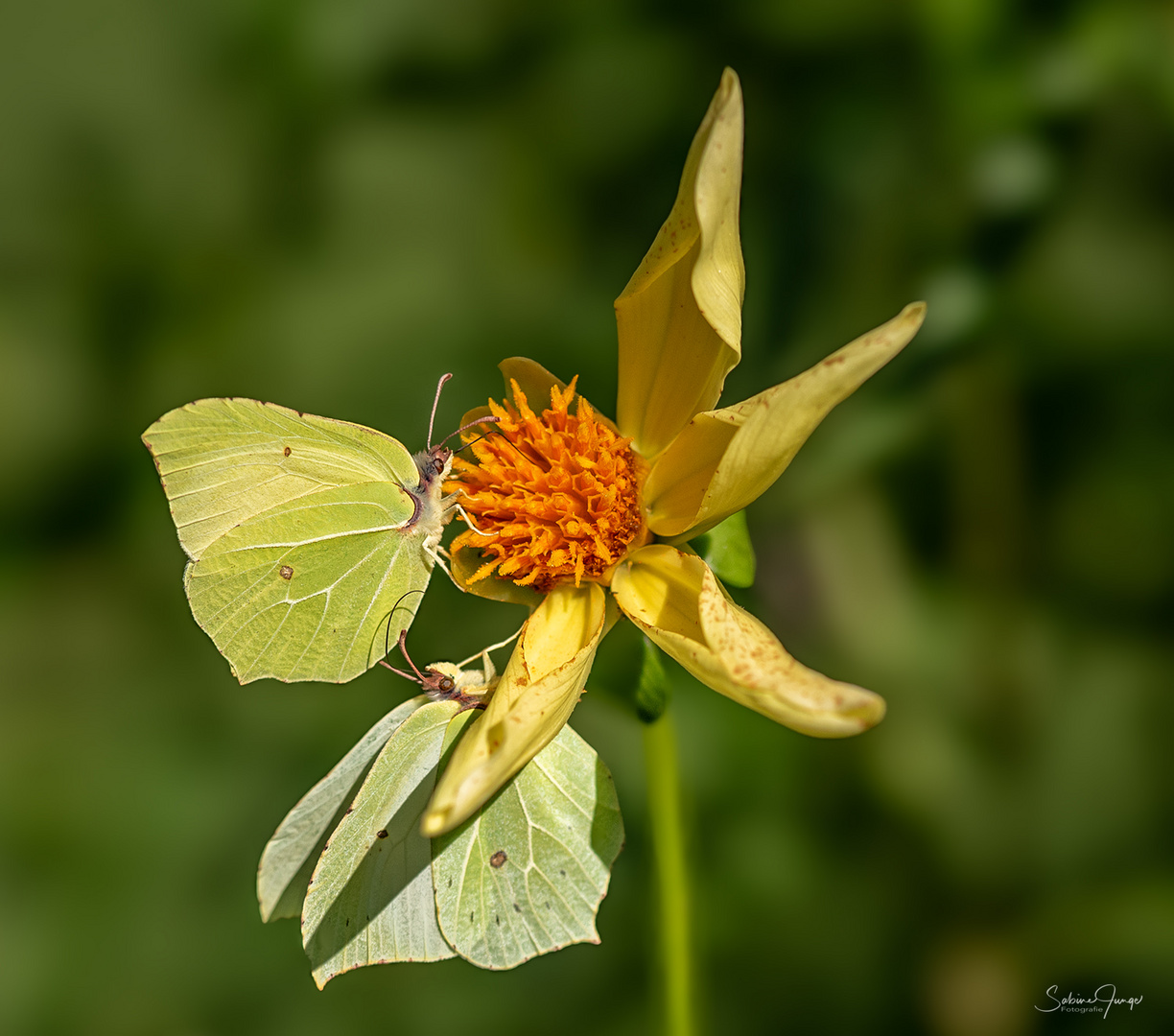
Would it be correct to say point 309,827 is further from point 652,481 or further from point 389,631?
point 652,481

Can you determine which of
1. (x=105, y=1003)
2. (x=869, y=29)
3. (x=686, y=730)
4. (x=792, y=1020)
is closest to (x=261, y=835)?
(x=105, y=1003)

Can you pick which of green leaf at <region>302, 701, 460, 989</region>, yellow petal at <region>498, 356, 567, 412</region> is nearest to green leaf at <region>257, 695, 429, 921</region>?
green leaf at <region>302, 701, 460, 989</region>

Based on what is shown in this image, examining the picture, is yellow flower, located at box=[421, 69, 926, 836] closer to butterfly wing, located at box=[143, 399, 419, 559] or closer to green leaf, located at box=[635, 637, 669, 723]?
green leaf, located at box=[635, 637, 669, 723]

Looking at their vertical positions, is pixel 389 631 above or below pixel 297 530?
below

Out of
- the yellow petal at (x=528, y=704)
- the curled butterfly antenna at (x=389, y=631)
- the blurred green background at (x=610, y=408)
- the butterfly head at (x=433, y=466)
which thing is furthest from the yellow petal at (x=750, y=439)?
the blurred green background at (x=610, y=408)

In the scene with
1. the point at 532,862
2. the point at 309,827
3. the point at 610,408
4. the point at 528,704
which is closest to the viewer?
the point at 528,704

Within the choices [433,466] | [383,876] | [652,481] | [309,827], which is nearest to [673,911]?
[383,876]

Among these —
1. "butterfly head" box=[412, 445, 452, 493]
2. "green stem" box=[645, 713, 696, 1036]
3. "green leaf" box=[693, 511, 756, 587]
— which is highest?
"butterfly head" box=[412, 445, 452, 493]
